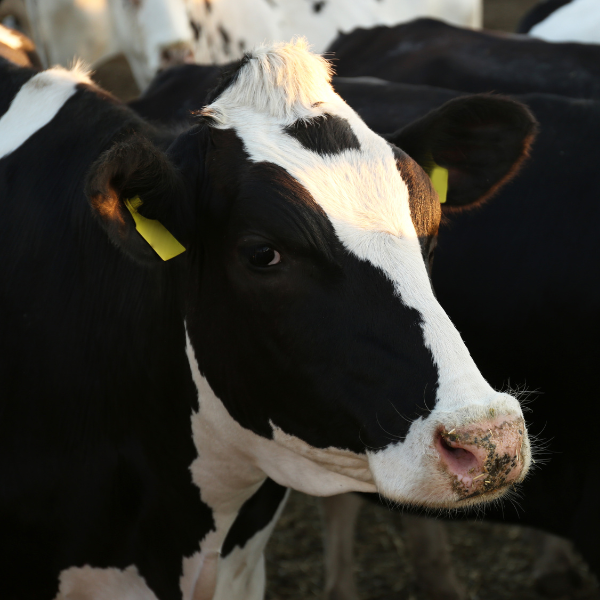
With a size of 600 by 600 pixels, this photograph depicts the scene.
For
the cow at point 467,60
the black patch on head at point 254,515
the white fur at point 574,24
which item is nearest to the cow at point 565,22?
the white fur at point 574,24

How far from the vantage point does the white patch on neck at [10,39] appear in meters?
3.26

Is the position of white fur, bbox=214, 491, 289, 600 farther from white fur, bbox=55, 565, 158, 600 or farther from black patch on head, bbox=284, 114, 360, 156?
black patch on head, bbox=284, 114, 360, 156

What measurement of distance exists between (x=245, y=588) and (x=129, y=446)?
0.76 metres

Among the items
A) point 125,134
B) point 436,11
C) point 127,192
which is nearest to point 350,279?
point 127,192

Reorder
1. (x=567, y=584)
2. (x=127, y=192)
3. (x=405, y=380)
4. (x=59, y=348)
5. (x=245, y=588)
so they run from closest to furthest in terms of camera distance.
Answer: (x=405, y=380), (x=127, y=192), (x=59, y=348), (x=245, y=588), (x=567, y=584)

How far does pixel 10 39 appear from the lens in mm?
3359

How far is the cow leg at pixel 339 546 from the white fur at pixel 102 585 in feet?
5.34

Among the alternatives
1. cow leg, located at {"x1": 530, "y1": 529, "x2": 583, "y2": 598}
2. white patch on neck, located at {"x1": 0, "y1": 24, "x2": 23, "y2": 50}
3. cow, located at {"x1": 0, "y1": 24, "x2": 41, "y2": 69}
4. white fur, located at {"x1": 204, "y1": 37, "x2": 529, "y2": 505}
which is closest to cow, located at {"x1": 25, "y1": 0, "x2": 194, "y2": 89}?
cow, located at {"x1": 0, "y1": 24, "x2": 41, "y2": 69}

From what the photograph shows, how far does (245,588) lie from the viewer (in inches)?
108

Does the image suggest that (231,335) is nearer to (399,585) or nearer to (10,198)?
(10,198)

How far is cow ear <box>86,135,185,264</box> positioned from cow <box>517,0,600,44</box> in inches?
147

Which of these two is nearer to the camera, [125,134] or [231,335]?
[231,335]

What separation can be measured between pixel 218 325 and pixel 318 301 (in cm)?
32

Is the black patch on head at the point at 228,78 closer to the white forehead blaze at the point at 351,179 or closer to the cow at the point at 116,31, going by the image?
the white forehead blaze at the point at 351,179
